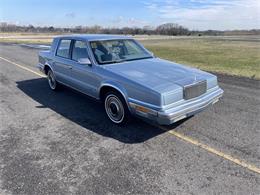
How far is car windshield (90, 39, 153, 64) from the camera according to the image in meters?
4.78

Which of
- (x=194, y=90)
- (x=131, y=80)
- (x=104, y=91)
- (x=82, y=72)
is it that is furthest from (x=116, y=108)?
(x=194, y=90)

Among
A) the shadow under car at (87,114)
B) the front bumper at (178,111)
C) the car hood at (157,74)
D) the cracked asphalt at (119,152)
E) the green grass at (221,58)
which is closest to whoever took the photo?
the cracked asphalt at (119,152)

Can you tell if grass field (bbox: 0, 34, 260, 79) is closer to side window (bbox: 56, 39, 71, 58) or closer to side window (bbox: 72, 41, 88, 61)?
side window (bbox: 72, 41, 88, 61)

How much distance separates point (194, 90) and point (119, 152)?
1631 millimetres

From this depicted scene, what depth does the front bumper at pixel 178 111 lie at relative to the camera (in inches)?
140

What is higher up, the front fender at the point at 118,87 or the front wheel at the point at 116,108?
the front fender at the point at 118,87

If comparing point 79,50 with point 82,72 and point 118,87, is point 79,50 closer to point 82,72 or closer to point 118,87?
point 82,72

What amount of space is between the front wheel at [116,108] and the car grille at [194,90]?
1089 millimetres

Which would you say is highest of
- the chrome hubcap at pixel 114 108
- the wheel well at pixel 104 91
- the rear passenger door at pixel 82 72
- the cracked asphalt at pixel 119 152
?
the rear passenger door at pixel 82 72

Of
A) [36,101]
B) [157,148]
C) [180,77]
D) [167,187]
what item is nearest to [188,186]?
[167,187]

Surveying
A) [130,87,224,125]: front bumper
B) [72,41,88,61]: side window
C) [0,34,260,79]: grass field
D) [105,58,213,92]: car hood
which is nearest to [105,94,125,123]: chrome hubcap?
[130,87,224,125]: front bumper

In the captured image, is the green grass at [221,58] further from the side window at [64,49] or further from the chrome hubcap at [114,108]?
the side window at [64,49]

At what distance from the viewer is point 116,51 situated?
197 inches

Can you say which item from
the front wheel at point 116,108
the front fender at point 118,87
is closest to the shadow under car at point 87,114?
the front wheel at point 116,108
